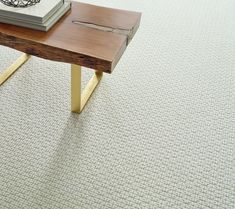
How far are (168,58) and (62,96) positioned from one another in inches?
27.2

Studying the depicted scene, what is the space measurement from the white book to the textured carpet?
0.47m

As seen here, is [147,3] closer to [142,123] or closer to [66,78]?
[66,78]

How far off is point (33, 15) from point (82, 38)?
7.1 inches

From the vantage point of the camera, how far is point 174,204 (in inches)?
41.3

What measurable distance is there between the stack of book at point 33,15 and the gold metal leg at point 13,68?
47 centimetres

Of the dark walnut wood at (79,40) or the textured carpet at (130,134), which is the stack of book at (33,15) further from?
the textured carpet at (130,134)

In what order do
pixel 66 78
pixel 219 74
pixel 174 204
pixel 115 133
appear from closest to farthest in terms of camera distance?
pixel 174 204, pixel 115 133, pixel 66 78, pixel 219 74

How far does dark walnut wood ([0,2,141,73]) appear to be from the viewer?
97 centimetres

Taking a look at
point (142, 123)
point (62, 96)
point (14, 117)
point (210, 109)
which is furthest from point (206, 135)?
point (14, 117)

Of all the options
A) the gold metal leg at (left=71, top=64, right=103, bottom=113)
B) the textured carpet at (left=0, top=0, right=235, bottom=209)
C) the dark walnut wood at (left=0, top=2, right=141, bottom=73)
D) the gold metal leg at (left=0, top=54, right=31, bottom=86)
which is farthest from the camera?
the gold metal leg at (left=0, top=54, right=31, bottom=86)

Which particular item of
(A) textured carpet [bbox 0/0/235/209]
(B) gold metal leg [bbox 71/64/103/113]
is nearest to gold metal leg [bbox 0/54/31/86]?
(A) textured carpet [bbox 0/0/235/209]

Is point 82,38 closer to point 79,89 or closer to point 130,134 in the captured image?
point 79,89

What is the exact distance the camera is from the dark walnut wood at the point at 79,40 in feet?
3.17

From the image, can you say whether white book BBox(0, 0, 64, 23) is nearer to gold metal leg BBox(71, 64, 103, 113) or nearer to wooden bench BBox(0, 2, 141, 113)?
wooden bench BBox(0, 2, 141, 113)
